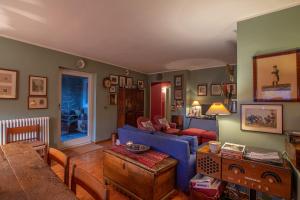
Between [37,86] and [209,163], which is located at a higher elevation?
[37,86]

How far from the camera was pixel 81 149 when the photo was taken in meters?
4.00

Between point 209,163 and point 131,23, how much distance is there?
209 centimetres

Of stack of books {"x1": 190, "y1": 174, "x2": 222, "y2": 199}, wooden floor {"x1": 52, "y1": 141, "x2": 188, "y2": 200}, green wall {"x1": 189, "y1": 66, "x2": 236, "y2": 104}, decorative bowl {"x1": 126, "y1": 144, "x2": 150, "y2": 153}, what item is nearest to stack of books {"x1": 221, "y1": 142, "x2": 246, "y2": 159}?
stack of books {"x1": 190, "y1": 174, "x2": 222, "y2": 199}

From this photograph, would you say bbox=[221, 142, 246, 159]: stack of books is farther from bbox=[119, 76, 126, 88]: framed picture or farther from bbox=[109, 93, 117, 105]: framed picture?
bbox=[119, 76, 126, 88]: framed picture

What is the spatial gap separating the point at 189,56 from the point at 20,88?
371cm

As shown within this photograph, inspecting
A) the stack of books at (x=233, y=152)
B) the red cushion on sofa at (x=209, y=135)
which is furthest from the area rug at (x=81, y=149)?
the stack of books at (x=233, y=152)

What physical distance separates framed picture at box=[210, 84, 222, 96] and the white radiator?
454 cm


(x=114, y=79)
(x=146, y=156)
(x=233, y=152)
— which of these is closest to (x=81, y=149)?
(x=114, y=79)

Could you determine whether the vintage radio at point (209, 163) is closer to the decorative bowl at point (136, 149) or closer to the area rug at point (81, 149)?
the decorative bowl at point (136, 149)

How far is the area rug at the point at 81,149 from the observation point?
12.2 ft

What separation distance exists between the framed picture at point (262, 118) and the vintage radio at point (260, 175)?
0.46 m

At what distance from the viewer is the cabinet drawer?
1878 millimetres

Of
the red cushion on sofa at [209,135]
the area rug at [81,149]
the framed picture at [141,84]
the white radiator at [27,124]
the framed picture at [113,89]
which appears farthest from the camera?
the framed picture at [141,84]

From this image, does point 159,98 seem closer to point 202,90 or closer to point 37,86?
point 202,90
